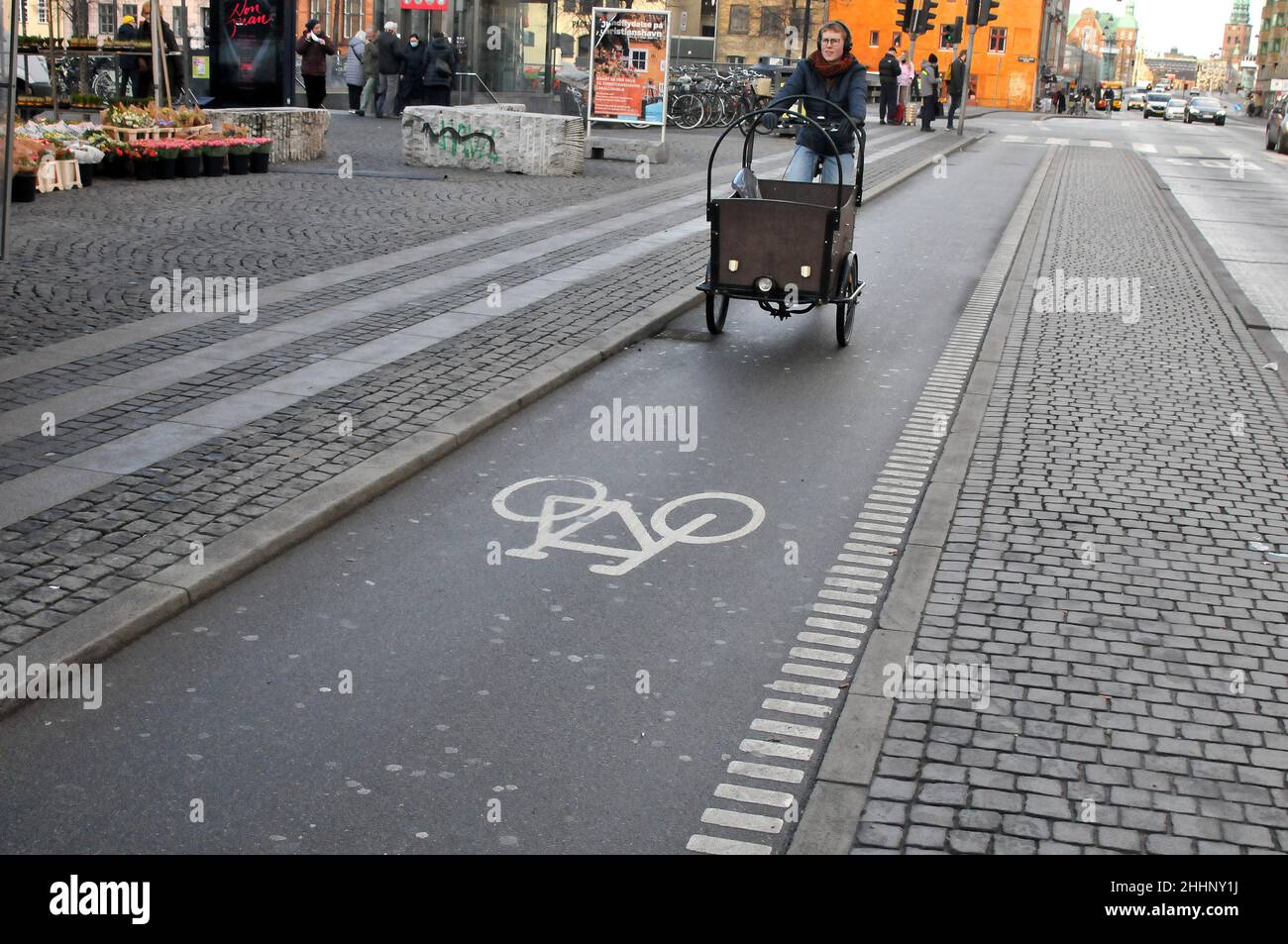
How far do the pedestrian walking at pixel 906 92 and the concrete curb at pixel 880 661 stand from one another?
35323 mm

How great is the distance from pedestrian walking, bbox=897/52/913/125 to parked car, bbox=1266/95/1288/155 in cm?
1145

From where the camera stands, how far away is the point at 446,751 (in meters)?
4.42

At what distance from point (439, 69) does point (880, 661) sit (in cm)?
2625

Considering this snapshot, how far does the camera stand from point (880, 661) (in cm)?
513

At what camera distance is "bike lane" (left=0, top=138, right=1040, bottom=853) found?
13.3 feet

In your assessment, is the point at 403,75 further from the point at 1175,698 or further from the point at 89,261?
the point at 1175,698

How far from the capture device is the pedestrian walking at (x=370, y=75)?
32812 mm

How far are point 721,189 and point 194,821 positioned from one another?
17.2 m

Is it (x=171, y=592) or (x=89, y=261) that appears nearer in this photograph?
(x=171, y=592)

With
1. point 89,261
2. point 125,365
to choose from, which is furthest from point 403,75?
point 125,365

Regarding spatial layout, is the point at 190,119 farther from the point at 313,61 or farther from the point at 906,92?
the point at 906,92

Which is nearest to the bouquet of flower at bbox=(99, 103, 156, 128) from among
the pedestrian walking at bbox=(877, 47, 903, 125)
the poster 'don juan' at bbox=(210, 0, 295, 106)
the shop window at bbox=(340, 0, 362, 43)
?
the poster 'don juan' at bbox=(210, 0, 295, 106)
